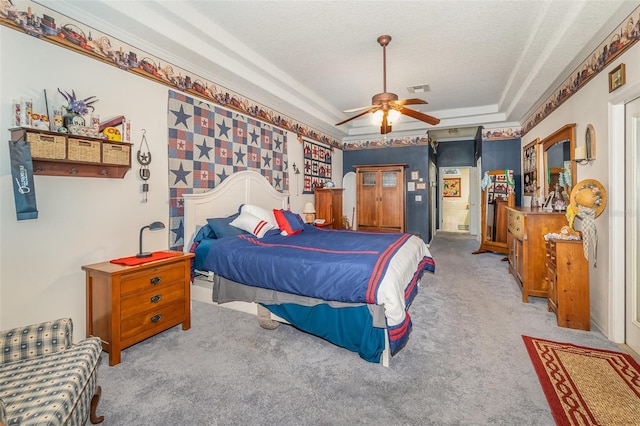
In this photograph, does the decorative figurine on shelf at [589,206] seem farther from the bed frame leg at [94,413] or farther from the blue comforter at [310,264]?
the bed frame leg at [94,413]

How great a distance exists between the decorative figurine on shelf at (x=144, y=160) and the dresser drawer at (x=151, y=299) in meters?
0.97

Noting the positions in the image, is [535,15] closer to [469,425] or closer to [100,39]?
[469,425]

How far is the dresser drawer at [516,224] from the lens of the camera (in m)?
3.63

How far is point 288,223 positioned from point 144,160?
181cm

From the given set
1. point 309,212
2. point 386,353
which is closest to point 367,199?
point 309,212

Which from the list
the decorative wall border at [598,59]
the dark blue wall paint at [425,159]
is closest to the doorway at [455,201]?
the dark blue wall paint at [425,159]

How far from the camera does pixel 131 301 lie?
2293 millimetres

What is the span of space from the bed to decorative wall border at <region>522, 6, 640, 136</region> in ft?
8.00

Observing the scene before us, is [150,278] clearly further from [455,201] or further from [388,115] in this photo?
[455,201]

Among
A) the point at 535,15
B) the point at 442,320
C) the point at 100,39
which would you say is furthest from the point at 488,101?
the point at 100,39

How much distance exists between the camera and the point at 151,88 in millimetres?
2982

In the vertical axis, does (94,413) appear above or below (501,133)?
below

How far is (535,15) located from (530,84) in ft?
4.81

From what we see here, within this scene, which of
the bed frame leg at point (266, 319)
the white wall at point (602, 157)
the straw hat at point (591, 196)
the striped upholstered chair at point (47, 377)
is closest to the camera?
the striped upholstered chair at point (47, 377)
